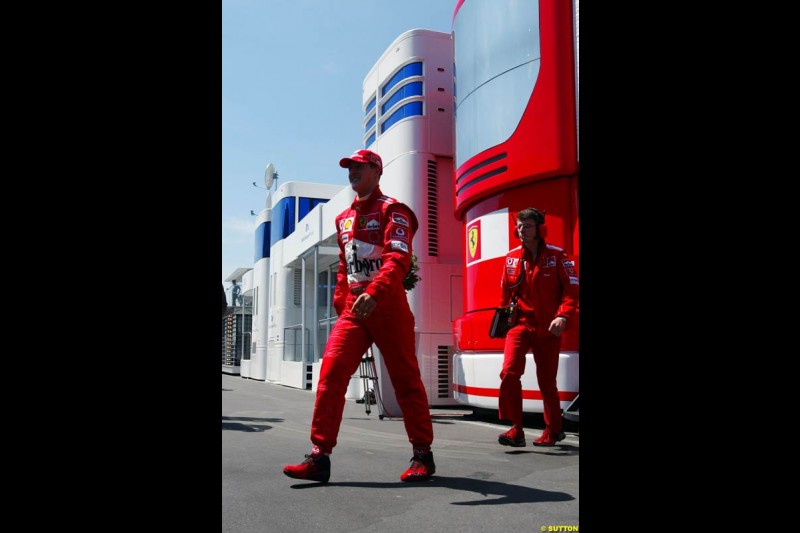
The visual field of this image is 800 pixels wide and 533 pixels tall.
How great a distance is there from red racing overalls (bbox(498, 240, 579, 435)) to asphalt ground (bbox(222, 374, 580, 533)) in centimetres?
32

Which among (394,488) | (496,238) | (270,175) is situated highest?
(270,175)

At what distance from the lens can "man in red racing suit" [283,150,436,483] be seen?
3369 millimetres

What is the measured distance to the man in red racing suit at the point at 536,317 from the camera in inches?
196

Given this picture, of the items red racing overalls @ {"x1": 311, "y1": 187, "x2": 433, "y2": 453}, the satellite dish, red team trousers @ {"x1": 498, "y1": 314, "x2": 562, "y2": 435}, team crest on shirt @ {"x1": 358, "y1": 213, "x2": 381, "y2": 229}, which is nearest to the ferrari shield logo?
red team trousers @ {"x1": 498, "y1": 314, "x2": 562, "y2": 435}

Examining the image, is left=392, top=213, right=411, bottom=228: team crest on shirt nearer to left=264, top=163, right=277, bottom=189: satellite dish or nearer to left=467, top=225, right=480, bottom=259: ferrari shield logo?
left=467, top=225, right=480, bottom=259: ferrari shield logo

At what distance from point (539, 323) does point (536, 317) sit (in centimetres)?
5

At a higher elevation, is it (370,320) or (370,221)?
(370,221)

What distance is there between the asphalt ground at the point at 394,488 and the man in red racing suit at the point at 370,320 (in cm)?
21

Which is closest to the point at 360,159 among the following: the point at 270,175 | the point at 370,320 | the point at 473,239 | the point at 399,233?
the point at 399,233

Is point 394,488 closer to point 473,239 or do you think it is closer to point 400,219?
point 400,219

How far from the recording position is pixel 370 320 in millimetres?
3604
